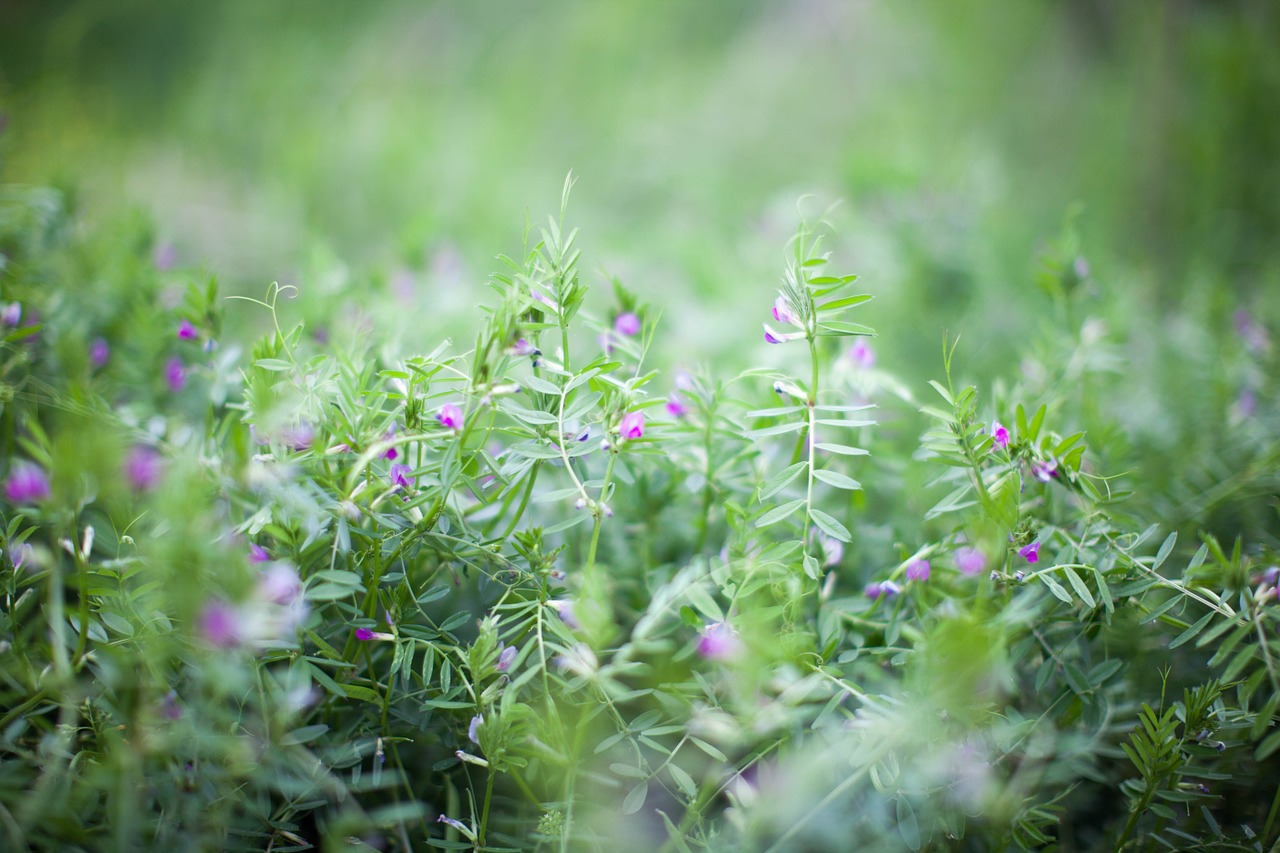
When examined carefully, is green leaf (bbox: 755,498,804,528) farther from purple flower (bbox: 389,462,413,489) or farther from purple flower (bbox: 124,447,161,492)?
purple flower (bbox: 124,447,161,492)

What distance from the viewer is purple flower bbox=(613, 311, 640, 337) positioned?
101 centimetres

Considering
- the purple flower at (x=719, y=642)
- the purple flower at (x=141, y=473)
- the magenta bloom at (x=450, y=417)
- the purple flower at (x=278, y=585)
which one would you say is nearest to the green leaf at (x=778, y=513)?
the purple flower at (x=719, y=642)

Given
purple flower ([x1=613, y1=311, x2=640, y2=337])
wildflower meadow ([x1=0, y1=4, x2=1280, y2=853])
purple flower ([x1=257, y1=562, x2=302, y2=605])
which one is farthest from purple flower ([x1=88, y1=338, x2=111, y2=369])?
purple flower ([x1=613, y1=311, x2=640, y2=337])

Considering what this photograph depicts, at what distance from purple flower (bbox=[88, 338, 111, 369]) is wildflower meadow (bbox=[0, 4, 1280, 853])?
12 mm

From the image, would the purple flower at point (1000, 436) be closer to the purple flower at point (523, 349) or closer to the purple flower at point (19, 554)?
the purple flower at point (523, 349)

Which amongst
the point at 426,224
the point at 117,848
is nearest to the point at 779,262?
the point at 426,224

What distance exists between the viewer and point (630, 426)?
0.80m

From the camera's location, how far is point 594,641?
0.67 metres

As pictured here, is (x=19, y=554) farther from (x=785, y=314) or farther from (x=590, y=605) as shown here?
(x=785, y=314)

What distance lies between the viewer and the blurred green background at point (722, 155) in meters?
1.73

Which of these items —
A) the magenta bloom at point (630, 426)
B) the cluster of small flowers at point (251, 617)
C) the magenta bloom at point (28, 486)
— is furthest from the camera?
the magenta bloom at point (630, 426)

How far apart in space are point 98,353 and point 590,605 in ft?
3.35

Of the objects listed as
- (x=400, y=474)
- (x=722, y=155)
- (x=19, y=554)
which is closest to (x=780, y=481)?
(x=400, y=474)

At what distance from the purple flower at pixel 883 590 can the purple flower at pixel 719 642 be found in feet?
0.70
